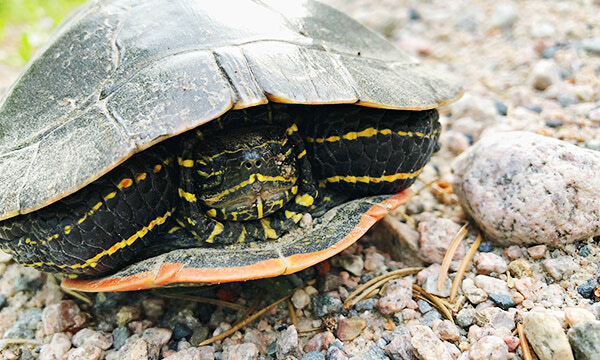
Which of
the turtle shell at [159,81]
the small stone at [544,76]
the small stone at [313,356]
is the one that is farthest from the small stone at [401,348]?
the small stone at [544,76]

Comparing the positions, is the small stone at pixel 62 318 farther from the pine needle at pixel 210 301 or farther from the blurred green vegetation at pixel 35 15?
the blurred green vegetation at pixel 35 15

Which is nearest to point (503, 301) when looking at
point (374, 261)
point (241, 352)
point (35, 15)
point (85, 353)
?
point (374, 261)

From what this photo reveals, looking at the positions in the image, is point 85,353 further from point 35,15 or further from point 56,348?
point 35,15

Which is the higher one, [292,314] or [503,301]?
[503,301]

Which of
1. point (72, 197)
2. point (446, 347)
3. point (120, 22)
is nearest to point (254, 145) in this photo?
point (72, 197)

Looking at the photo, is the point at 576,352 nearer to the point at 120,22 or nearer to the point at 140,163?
the point at 140,163

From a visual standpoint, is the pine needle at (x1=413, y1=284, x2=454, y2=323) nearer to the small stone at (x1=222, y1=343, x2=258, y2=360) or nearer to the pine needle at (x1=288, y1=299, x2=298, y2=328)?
the pine needle at (x1=288, y1=299, x2=298, y2=328)

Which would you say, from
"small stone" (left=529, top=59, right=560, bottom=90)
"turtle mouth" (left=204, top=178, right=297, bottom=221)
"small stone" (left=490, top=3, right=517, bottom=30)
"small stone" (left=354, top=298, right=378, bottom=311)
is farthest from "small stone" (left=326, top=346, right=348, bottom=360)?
"small stone" (left=490, top=3, right=517, bottom=30)
